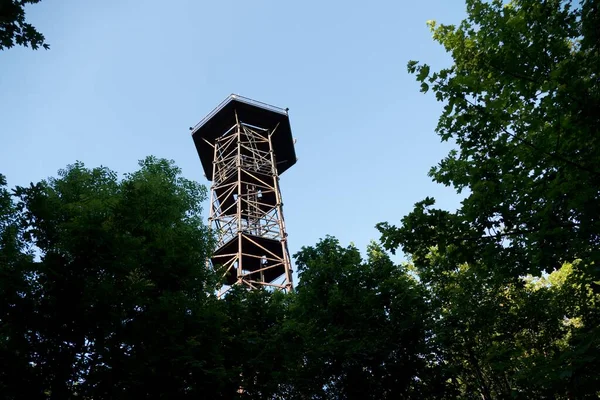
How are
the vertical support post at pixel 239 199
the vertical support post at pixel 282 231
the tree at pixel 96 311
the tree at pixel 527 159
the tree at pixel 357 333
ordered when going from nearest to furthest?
the tree at pixel 527 159, the tree at pixel 96 311, the tree at pixel 357 333, the vertical support post at pixel 239 199, the vertical support post at pixel 282 231

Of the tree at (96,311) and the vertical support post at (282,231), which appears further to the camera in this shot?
the vertical support post at (282,231)

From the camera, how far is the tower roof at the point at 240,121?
2798 centimetres

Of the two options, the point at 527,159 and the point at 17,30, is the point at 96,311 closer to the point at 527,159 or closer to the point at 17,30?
the point at 17,30

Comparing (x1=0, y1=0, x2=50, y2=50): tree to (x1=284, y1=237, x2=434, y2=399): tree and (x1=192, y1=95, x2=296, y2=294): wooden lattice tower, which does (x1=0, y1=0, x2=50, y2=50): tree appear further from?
(x1=192, y1=95, x2=296, y2=294): wooden lattice tower

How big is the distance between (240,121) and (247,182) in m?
5.68

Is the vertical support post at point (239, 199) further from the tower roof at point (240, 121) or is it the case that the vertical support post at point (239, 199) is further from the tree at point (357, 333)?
the tree at point (357, 333)

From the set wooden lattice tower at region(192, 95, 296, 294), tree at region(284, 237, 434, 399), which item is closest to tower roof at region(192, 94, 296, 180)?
wooden lattice tower at region(192, 95, 296, 294)

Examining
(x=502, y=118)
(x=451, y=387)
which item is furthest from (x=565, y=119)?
(x=451, y=387)

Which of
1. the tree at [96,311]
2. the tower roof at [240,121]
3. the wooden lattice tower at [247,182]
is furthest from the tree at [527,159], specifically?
the tower roof at [240,121]

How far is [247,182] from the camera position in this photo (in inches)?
1001

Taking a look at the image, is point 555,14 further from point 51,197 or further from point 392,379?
point 51,197

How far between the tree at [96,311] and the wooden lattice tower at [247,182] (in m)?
10.3

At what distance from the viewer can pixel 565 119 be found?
561cm

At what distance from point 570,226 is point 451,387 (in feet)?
16.6
